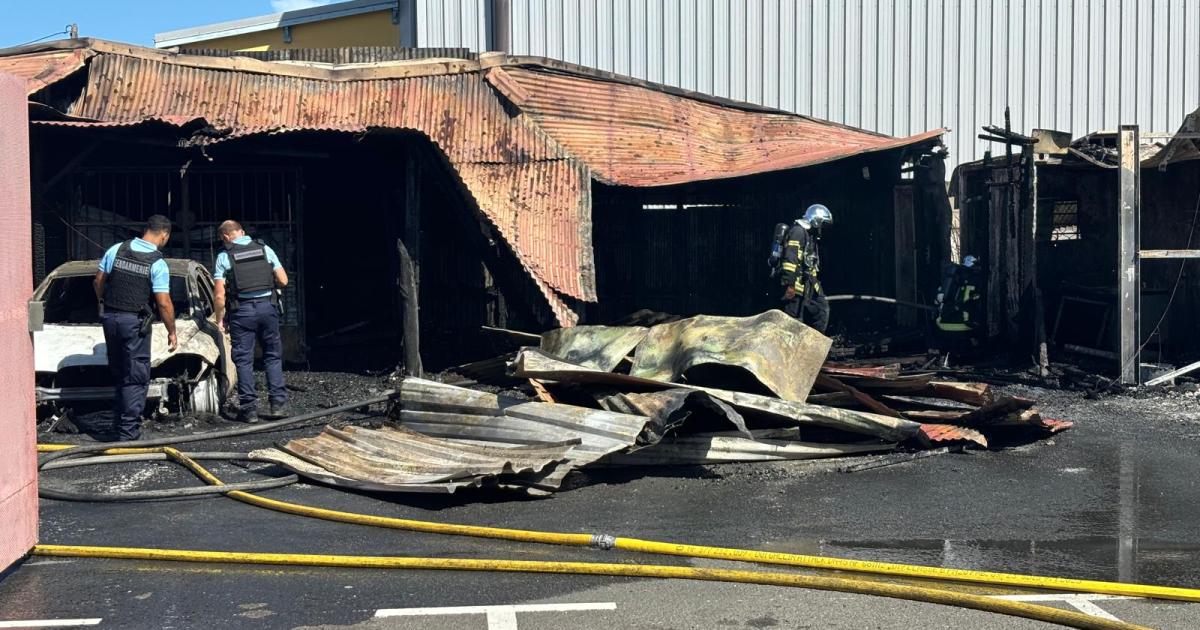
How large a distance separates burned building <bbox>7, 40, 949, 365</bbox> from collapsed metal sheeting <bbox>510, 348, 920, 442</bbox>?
9.28 feet

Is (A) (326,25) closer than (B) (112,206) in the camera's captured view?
No

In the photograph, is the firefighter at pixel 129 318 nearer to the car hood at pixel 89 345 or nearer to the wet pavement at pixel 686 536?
the car hood at pixel 89 345

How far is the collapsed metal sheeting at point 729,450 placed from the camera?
771 centimetres

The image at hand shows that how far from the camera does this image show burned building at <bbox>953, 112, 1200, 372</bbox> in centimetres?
1182

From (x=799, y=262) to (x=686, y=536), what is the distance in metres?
5.94

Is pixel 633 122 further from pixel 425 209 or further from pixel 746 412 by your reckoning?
pixel 746 412

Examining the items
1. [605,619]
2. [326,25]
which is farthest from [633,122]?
[326,25]

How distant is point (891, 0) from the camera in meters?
19.7

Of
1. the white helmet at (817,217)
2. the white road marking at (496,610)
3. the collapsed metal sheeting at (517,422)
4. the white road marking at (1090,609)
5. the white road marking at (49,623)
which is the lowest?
the white road marking at (1090,609)

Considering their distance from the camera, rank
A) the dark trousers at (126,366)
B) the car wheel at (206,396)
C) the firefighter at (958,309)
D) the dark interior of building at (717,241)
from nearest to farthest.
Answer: the dark trousers at (126,366) < the car wheel at (206,396) < the firefighter at (958,309) < the dark interior of building at (717,241)

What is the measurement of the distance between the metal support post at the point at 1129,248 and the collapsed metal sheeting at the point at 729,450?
4309 mm

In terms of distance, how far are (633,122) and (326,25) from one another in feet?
42.5

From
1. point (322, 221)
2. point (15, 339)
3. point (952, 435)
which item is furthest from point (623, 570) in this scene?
point (322, 221)

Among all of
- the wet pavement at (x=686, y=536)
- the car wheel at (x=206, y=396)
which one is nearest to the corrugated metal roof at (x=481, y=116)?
the car wheel at (x=206, y=396)
